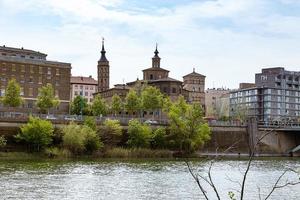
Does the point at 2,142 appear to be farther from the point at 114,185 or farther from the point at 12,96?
the point at 114,185

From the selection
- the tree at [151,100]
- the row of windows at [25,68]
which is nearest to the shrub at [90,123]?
the tree at [151,100]

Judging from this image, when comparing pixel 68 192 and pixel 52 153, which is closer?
pixel 68 192

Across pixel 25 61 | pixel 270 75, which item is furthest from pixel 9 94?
pixel 270 75

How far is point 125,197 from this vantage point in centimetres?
3559

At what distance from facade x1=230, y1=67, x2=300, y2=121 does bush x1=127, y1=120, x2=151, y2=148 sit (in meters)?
92.4

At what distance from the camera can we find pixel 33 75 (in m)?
130

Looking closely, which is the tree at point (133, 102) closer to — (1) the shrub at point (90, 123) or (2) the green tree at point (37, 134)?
(1) the shrub at point (90, 123)

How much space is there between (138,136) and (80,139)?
13492mm

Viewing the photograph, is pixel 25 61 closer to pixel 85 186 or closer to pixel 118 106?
pixel 118 106

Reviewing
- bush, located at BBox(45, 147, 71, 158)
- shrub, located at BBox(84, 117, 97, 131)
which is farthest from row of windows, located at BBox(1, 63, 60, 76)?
bush, located at BBox(45, 147, 71, 158)

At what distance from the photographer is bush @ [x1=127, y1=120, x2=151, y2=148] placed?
90125 millimetres

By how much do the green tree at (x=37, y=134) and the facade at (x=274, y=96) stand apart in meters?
107

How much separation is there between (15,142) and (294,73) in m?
127

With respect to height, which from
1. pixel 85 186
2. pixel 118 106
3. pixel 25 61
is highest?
pixel 25 61
